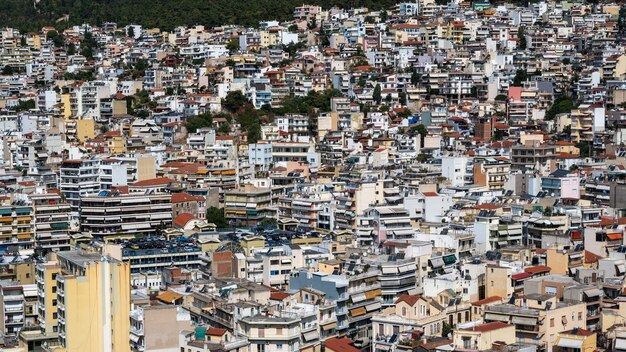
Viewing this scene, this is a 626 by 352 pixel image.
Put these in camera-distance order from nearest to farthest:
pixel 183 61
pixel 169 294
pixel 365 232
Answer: pixel 169 294 → pixel 365 232 → pixel 183 61

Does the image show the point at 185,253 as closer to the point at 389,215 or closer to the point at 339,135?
the point at 389,215

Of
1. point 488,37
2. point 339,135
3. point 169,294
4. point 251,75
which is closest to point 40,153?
point 339,135

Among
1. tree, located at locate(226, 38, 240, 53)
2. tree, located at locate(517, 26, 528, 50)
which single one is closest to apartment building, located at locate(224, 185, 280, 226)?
tree, located at locate(226, 38, 240, 53)

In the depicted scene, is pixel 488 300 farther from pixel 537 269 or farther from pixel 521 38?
pixel 521 38

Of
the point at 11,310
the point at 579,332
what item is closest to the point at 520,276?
the point at 579,332

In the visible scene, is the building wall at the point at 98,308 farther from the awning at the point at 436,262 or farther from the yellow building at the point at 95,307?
the awning at the point at 436,262

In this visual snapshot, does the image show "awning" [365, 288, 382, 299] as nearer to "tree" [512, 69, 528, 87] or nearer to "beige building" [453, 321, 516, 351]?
"beige building" [453, 321, 516, 351]

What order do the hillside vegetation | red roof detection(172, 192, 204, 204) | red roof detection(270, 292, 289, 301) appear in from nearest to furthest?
red roof detection(270, 292, 289, 301) → red roof detection(172, 192, 204, 204) → the hillside vegetation
